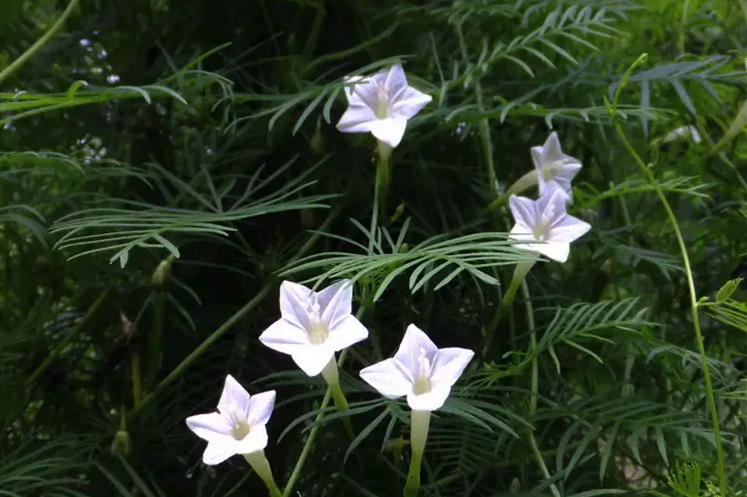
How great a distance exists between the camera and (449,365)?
0.37 metres

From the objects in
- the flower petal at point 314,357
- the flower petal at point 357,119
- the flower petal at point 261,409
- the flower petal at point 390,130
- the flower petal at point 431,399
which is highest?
the flower petal at point 357,119

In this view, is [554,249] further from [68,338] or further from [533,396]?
[68,338]

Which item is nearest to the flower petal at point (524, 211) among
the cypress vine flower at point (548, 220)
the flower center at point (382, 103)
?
the cypress vine flower at point (548, 220)

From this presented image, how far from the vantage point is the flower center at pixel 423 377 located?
37 cm

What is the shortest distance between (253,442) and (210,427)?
0.03 meters

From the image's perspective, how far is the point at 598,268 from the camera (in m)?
0.58

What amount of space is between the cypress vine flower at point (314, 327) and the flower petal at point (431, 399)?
0.14ft

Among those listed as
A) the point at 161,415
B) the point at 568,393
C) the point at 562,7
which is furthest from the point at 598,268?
the point at 161,415

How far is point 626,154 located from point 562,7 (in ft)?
0.45

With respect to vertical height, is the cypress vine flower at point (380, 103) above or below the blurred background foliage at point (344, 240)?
above

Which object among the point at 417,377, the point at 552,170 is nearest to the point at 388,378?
the point at 417,377

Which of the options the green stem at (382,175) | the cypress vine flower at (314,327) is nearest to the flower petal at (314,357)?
the cypress vine flower at (314,327)

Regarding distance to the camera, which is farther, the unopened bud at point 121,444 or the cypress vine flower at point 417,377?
the unopened bud at point 121,444

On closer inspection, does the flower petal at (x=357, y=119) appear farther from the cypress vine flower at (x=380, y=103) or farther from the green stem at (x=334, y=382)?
the green stem at (x=334, y=382)
